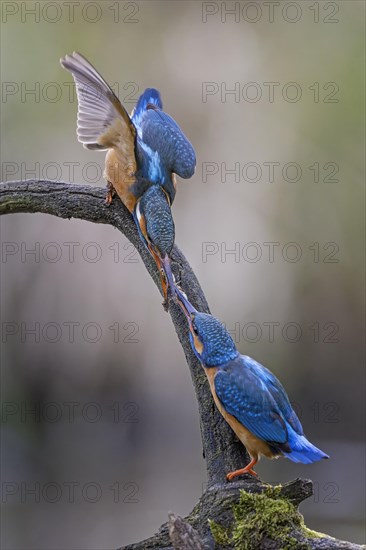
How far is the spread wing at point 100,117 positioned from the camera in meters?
3.38

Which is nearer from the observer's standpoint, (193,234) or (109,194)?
(109,194)

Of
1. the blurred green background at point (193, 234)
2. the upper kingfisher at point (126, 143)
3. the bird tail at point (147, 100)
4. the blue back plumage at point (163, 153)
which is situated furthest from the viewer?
the blurred green background at point (193, 234)

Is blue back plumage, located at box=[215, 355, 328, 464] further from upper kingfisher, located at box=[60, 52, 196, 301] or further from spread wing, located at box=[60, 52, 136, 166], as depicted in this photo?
spread wing, located at box=[60, 52, 136, 166]

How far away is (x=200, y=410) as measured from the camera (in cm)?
293

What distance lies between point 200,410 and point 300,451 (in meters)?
0.40

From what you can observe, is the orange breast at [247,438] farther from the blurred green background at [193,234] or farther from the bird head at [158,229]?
the blurred green background at [193,234]

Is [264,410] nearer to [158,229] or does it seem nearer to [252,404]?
[252,404]

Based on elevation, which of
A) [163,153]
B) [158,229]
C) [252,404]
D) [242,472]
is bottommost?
[242,472]

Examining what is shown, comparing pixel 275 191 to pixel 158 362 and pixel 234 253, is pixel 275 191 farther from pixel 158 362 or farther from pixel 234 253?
pixel 158 362

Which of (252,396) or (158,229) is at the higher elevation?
(158,229)

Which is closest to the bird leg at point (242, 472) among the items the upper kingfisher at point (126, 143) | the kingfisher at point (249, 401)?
the kingfisher at point (249, 401)

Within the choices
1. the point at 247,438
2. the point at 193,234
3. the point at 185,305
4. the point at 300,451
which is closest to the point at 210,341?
the point at 185,305

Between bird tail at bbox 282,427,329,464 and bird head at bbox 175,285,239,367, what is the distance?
0.31m

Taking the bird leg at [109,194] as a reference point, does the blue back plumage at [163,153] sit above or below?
above
